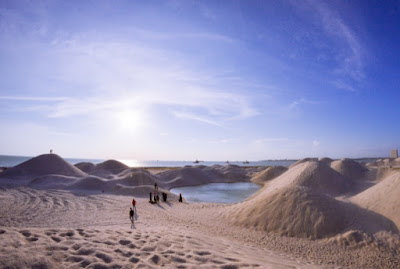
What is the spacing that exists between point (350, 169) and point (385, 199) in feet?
73.1

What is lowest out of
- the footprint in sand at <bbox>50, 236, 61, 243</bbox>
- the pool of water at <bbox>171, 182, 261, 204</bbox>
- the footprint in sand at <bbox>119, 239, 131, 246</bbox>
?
the pool of water at <bbox>171, 182, 261, 204</bbox>

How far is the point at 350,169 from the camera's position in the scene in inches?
1286

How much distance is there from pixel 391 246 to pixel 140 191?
71.7 ft

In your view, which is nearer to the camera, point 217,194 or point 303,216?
point 303,216

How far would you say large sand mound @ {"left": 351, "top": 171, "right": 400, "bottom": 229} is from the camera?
12070 millimetres

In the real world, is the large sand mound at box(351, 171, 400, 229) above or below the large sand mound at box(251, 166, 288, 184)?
above

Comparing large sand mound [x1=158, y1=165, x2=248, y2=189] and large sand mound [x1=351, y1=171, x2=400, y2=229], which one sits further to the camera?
large sand mound [x1=158, y1=165, x2=248, y2=189]

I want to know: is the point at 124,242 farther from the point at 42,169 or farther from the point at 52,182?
the point at 42,169

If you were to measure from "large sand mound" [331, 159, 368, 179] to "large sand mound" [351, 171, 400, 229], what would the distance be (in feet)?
58.4

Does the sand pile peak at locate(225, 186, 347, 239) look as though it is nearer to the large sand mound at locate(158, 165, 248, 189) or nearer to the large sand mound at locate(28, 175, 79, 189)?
the large sand mound at locate(28, 175, 79, 189)

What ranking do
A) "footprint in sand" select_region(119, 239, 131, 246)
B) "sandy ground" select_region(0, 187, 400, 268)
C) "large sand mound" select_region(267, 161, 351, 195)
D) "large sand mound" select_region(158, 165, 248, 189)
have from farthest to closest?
"large sand mound" select_region(158, 165, 248, 189) < "large sand mound" select_region(267, 161, 351, 195) < "footprint in sand" select_region(119, 239, 131, 246) < "sandy ground" select_region(0, 187, 400, 268)

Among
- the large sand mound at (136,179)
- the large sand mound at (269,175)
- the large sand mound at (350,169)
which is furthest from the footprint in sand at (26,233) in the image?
the large sand mound at (269,175)

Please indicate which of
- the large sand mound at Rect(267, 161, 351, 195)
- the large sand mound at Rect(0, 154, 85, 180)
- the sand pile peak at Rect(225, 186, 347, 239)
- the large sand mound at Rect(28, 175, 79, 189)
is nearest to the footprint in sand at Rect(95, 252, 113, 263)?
the sand pile peak at Rect(225, 186, 347, 239)

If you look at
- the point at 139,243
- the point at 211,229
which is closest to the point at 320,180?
the point at 211,229
